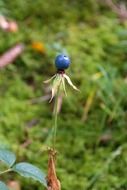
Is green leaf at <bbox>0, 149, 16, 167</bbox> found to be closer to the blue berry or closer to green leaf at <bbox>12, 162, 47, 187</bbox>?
green leaf at <bbox>12, 162, 47, 187</bbox>

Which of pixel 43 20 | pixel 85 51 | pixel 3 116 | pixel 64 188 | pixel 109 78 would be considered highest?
pixel 43 20

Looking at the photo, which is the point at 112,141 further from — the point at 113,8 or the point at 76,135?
the point at 113,8

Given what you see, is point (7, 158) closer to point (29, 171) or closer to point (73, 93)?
point (29, 171)

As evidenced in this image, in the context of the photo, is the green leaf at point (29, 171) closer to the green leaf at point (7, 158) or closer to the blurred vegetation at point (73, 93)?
the green leaf at point (7, 158)

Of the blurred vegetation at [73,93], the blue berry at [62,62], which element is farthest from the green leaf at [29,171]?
the blurred vegetation at [73,93]

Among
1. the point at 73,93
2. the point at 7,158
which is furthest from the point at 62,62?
the point at 73,93

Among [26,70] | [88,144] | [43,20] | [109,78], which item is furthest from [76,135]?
[43,20]

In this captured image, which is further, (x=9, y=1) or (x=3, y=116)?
(x=9, y=1)

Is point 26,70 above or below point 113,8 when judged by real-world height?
below
